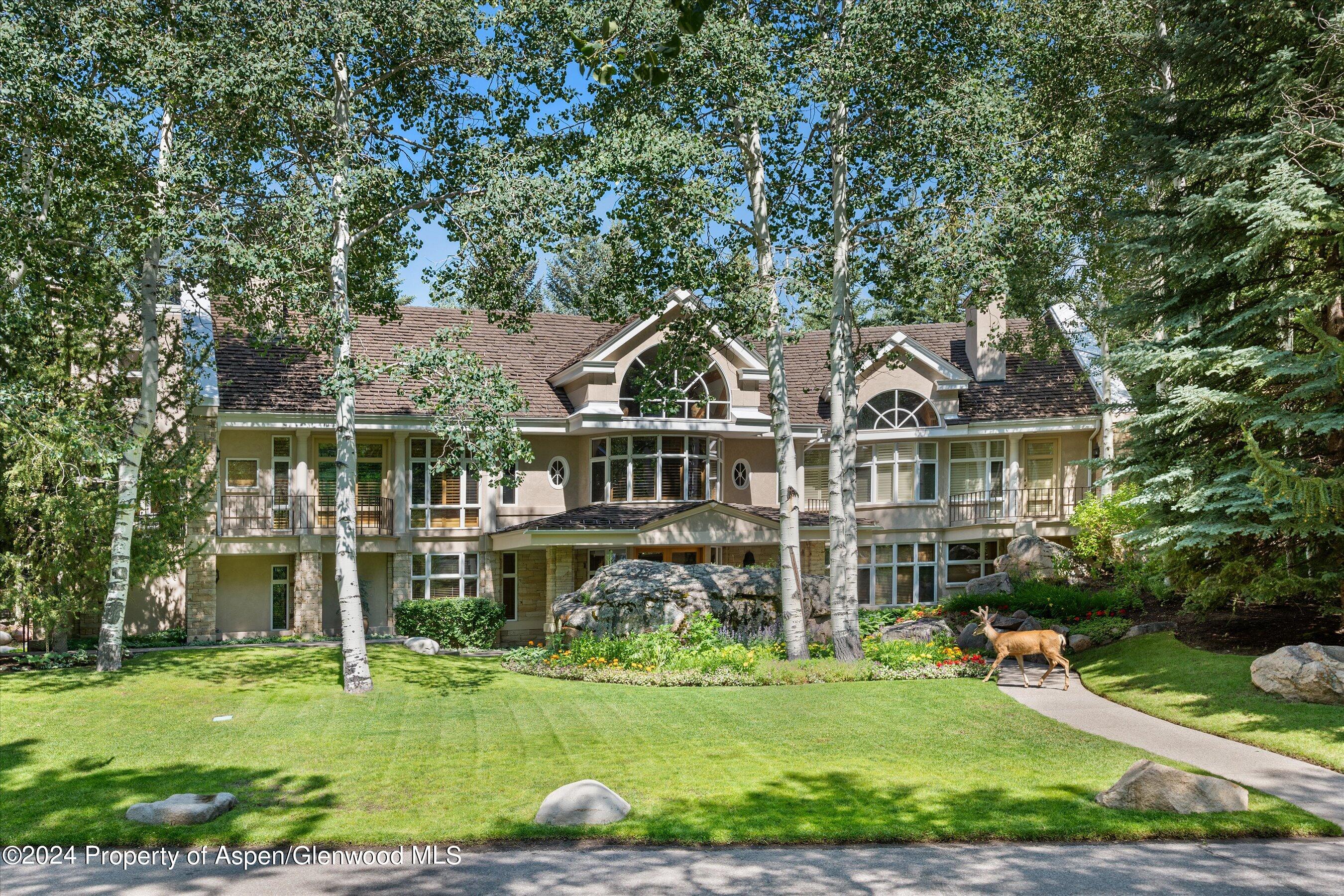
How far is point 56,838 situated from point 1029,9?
24659mm

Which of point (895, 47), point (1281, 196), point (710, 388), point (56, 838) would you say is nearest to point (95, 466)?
point (56, 838)

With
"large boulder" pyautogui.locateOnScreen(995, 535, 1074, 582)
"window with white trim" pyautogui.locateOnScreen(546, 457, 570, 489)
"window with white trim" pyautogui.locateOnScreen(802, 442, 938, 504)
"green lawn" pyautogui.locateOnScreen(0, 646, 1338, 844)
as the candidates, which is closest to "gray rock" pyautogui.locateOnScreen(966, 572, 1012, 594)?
"large boulder" pyautogui.locateOnScreen(995, 535, 1074, 582)

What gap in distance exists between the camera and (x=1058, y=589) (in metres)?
22.3

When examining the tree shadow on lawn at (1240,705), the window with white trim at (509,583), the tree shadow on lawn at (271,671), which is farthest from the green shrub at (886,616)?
the window with white trim at (509,583)

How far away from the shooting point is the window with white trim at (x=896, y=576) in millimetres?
30391

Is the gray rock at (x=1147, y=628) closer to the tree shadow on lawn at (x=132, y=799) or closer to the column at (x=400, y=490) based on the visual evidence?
the tree shadow on lawn at (x=132, y=799)

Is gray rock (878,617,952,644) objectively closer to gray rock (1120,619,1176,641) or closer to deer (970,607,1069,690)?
deer (970,607,1069,690)

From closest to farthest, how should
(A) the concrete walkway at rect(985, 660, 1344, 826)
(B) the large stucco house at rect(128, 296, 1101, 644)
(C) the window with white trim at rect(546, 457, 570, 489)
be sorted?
1. (A) the concrete walkway at rect(985, 660, 1344, 826)
2. (B) the large stucco house at rect(128, 296, 1101, 644)
3. (C) the window with white trim at rect(546, 457, 570, 489)

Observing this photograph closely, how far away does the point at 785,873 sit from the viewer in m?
7.94

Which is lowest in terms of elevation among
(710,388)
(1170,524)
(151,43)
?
(1170,524)

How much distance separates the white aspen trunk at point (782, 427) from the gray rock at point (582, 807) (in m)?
9.88

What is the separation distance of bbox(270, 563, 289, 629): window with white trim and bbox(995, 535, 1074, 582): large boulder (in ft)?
60.7

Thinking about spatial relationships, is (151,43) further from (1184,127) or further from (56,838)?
(1184,127)

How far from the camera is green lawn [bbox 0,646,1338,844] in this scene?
29.5 feet
